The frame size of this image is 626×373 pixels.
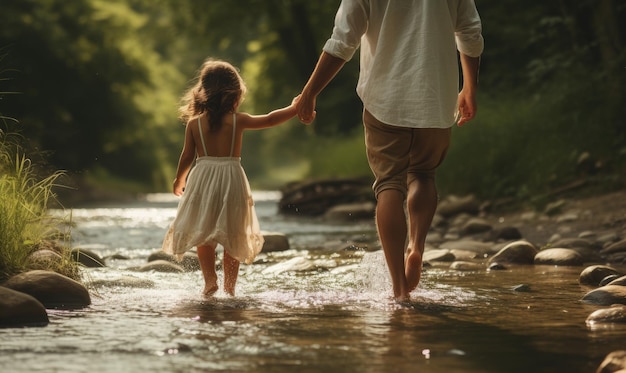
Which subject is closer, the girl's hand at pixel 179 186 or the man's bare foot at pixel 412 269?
the man's bare foot at pixel 412 269

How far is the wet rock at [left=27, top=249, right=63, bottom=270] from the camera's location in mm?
5516

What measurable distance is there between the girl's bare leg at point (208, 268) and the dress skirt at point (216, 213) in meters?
0.05

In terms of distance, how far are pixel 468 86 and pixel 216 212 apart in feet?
5.25

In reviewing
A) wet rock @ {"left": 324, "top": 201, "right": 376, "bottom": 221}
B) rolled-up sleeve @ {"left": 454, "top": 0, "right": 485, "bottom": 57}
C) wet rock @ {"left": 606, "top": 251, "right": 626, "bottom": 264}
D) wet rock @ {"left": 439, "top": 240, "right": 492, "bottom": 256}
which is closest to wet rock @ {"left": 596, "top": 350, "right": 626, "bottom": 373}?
rolled-up sleeve @ {"left": 454, "top": 0, "right": 485, "bottom": 57}

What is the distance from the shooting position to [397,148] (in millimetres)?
5238

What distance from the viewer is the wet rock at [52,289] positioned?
4.97m

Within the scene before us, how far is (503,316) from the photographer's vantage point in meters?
4.68

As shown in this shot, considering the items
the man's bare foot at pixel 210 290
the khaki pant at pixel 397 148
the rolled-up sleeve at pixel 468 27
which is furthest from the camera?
the man's bare foot at pixel 210 290

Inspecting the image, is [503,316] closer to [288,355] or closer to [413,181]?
[413,181]

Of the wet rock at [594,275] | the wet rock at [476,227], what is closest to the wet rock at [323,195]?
the wet rock at [476,227]

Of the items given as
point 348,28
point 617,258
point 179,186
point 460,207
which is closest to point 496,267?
point 617,258

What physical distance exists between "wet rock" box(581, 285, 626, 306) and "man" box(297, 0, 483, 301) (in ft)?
2.85

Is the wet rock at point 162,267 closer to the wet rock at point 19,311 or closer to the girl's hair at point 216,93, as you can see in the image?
the girl's hair at point 216,93

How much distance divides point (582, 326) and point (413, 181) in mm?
1459
